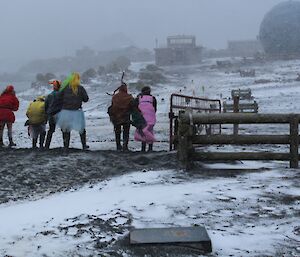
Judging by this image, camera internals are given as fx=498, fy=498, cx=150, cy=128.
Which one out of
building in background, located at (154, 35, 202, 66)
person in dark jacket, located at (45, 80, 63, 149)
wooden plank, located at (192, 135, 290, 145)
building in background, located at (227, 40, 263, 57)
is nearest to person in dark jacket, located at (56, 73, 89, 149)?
person in dark jacket, located at (45, 80, 63, 149)

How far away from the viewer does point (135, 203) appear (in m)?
5.97

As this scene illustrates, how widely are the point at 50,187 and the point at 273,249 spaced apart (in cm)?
374

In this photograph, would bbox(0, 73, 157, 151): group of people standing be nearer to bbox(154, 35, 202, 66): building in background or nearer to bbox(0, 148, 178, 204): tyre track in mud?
bbox(0, 148, 178, 204): tyre track in mud

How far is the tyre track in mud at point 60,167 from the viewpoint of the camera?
7.19 m

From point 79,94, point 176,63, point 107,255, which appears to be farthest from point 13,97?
point 176,63

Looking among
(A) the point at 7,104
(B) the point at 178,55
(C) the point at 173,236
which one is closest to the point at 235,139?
(C) the point at 173,236

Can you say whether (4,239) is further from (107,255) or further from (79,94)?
(79,94)

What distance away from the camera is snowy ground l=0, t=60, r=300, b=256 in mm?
4707

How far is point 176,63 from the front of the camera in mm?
87938

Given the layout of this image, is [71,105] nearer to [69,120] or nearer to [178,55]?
[69,120]

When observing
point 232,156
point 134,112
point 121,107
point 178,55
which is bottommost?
point 232,156

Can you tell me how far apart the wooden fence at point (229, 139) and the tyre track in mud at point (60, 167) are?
2.14 ft

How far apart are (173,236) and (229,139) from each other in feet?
11.6

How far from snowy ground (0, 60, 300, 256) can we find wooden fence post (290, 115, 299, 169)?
22 cm
